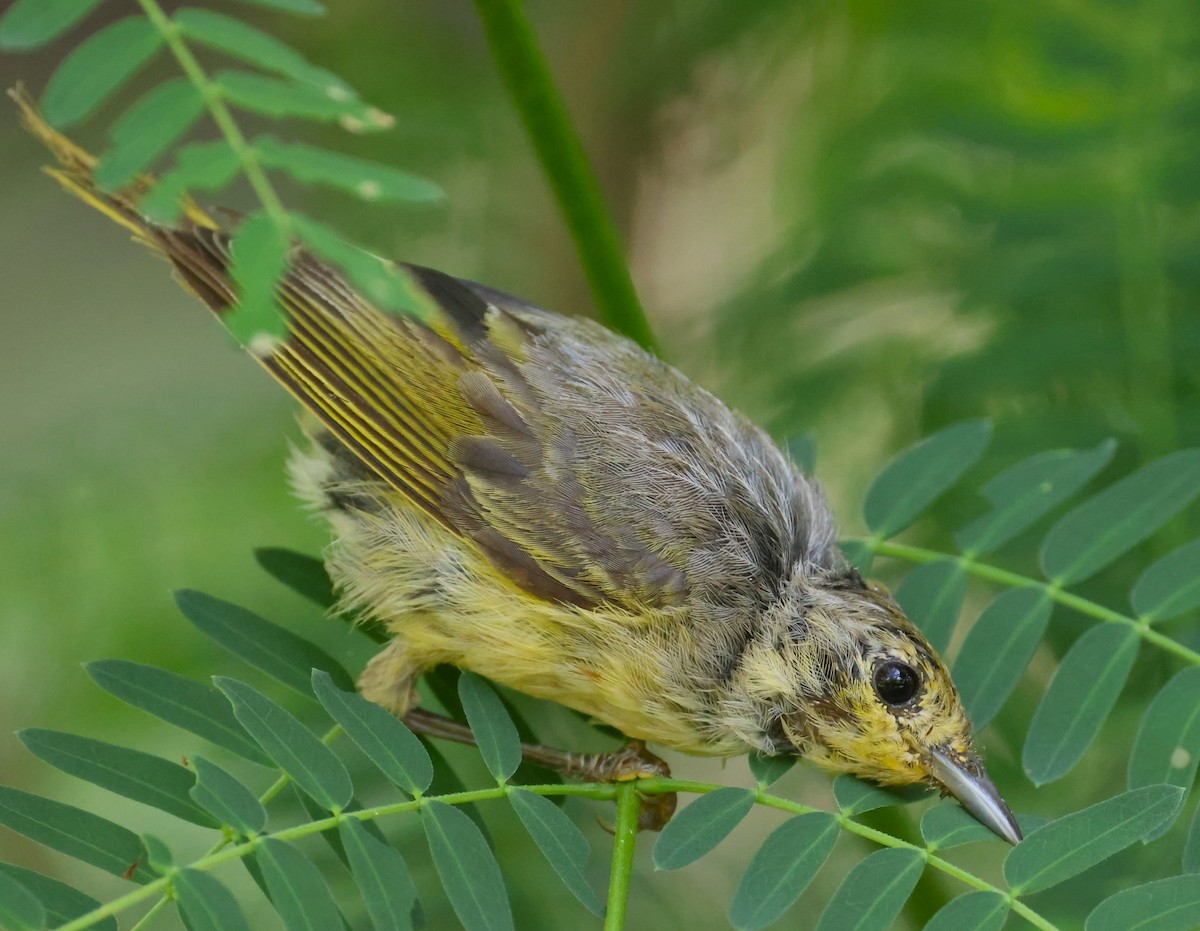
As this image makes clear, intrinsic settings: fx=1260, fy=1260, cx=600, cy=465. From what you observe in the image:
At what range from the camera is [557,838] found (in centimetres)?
199

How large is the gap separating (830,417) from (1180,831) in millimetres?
1412

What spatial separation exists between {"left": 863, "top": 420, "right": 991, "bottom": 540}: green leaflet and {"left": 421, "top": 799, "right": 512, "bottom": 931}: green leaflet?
1190 millimetres

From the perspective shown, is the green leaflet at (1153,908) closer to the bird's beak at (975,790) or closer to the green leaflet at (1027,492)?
the bird's beak at (975,790)

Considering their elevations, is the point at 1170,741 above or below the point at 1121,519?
below

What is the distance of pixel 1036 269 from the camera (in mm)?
3318

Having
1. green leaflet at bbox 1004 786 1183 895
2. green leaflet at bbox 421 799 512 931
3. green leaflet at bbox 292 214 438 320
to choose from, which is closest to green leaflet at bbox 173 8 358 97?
green leaflet at bbox 292 214 438 320

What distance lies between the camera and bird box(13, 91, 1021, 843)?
2459mm

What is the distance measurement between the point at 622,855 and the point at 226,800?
0.60 metres

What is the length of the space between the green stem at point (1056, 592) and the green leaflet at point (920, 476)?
0.16ft

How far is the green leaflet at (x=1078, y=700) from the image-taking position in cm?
222

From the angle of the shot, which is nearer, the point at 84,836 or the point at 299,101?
the point at 299,101

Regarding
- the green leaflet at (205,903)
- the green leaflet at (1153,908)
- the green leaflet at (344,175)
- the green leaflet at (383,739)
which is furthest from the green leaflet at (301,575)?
the green leaflet at (1153,908)

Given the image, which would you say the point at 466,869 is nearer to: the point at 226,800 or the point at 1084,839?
the point at 226,800

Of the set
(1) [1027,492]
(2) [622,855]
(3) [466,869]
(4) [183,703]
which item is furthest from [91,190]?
(1) [1027,492]
